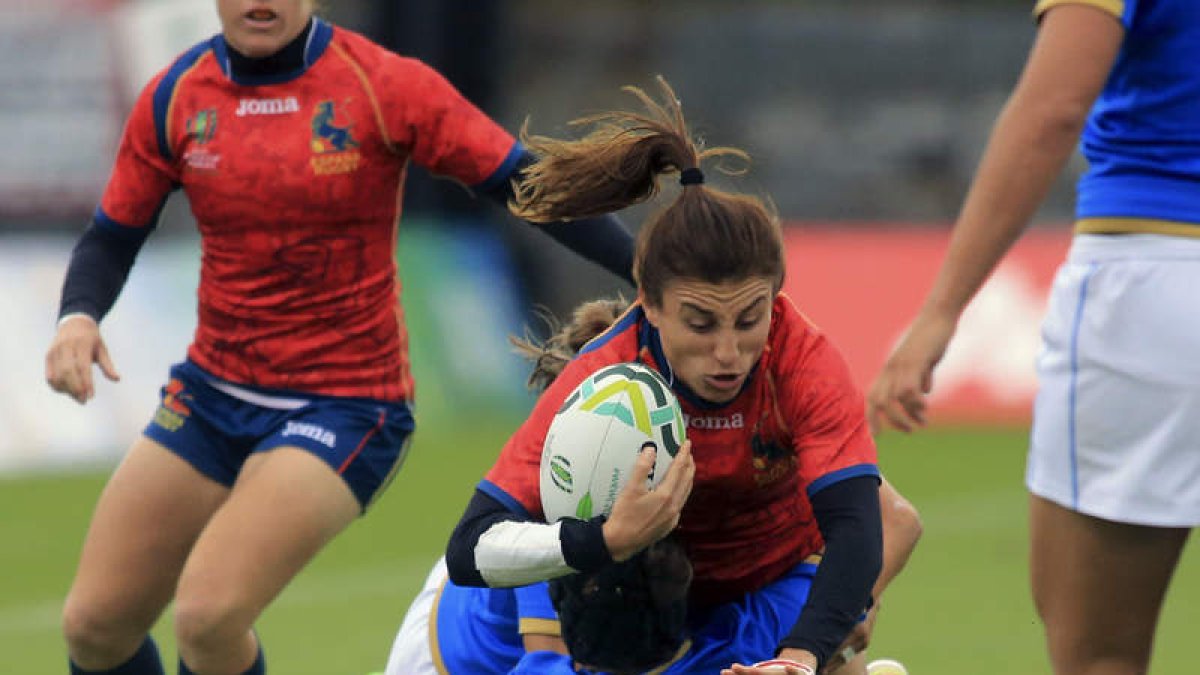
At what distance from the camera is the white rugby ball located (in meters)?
4.74

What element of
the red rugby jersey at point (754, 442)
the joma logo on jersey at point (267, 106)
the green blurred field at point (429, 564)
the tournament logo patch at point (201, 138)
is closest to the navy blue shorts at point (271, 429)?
the tournament logo patch at point (201, 138)

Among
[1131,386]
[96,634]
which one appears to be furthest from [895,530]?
[96,634]

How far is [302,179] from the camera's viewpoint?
5793mm

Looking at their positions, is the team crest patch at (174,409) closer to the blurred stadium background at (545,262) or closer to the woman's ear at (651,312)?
the woman's ear at (651,312)

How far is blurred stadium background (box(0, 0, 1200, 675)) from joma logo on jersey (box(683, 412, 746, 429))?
1456mm

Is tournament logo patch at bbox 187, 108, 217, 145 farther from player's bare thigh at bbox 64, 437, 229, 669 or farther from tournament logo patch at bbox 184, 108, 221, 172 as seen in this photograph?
player's bare thigh at bbox 64, 437, 229, 669

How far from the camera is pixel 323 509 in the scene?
5.63m

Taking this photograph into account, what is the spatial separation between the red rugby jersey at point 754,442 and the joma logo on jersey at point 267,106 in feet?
4.19

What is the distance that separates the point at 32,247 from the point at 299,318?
826cm

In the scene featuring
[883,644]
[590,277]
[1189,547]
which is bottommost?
[590,277]

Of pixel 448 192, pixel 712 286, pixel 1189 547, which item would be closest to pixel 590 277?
pixel 448 192

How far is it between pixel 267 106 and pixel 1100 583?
2.74 meters

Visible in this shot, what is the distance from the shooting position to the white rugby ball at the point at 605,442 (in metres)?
4.74

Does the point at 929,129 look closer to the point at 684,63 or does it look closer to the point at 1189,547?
the point at 684,63
